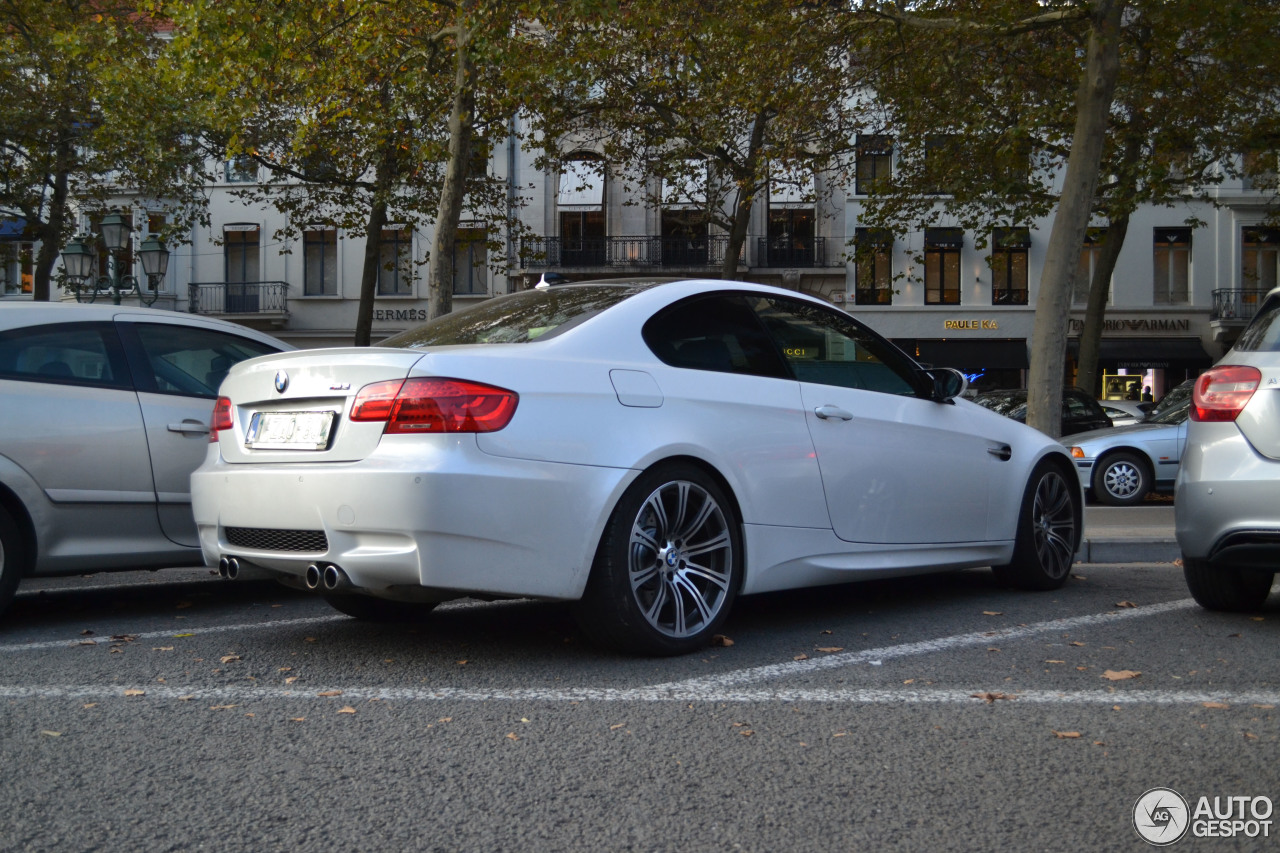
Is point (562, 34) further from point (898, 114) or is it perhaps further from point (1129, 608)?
point (1129, 608)

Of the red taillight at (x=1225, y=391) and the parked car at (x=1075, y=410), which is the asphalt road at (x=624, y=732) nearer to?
the red taillight at (x=1225, y=391)

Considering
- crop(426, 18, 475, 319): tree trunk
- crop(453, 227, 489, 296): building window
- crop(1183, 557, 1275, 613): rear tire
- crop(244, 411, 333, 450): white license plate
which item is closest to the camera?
crop(244, 411, 333, 450): white license plate

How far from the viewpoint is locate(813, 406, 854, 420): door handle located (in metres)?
5.36

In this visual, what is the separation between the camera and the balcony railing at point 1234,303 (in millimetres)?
39188

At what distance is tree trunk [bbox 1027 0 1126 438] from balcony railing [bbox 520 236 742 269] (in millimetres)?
26217

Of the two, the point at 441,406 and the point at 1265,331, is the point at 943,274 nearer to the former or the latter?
the point at 1265,331

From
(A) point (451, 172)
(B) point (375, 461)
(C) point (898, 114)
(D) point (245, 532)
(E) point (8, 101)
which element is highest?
(E) point (8, 101)

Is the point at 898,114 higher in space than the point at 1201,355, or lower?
higher

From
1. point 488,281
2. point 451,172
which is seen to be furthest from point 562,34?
point 488,281

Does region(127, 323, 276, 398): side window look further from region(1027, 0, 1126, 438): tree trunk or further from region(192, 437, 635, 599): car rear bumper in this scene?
region(1027, 0, 1126, 438): tree trunk

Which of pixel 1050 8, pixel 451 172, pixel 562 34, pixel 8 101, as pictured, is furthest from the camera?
pixel 8 101

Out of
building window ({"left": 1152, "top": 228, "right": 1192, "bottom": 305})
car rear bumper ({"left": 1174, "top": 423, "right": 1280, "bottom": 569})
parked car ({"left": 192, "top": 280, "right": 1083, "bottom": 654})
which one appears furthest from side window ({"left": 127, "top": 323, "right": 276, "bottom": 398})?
building window ({"left": 1152, "top": 228, "right": 1192, "bottom": 305})

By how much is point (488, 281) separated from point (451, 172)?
2309 cm

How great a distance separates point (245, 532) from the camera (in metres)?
4.66
